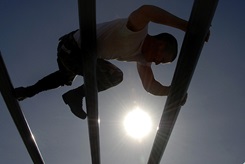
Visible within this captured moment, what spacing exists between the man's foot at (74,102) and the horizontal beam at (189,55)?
98 centimetres

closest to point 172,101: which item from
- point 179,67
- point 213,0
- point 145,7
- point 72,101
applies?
point 179,67

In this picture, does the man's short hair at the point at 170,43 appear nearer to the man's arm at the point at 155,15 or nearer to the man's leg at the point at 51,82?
the man's arm at the point at 155,15

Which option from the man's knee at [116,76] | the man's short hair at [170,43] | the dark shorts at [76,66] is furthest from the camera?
the man's knee at [116,76]

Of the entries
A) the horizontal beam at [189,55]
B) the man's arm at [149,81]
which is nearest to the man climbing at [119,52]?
the man's arm at [149,81]

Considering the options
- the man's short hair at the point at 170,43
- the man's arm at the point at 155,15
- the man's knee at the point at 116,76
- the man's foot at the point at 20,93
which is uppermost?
the man's arm at the point at 155,15

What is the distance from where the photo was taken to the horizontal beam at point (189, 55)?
174 centimetres

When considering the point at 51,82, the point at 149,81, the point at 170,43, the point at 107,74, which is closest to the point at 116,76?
the point at 107,74

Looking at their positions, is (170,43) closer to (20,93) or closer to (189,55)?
(189,55)

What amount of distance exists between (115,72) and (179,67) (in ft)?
5.08

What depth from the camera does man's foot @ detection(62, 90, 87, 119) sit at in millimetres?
3471

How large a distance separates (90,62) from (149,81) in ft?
4.96

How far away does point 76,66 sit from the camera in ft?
10.6

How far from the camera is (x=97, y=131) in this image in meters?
2.95

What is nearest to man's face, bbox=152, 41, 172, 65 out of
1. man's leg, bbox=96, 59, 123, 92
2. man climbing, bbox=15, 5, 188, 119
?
man climbing, bbox=15, 5, 188, 119
